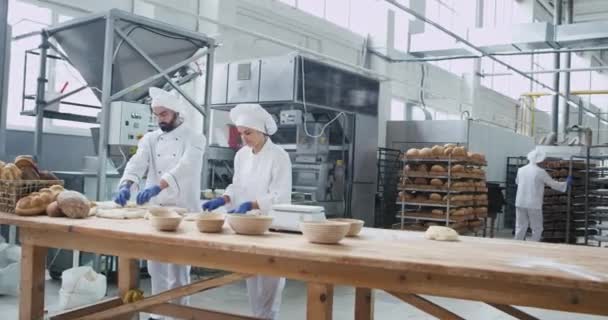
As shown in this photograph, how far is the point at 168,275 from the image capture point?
3.29 metres

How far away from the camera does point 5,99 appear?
174 inches

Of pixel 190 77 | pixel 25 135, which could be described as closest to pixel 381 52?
pixel 190 77

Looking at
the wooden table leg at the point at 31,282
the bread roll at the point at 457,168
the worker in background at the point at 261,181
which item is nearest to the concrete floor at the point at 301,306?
the worker in background at the point at 261,181

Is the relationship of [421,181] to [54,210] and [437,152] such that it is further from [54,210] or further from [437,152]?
[54,210]

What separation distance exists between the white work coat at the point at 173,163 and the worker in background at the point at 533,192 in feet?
18.0

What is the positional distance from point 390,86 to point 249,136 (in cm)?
762

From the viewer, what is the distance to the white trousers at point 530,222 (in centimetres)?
Result: 763

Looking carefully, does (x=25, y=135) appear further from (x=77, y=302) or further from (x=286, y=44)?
(x=286, y=44)

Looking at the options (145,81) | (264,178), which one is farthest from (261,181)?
(145,81)

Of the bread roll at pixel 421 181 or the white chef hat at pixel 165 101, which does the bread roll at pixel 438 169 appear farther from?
the white chef hat at pixel 165 101

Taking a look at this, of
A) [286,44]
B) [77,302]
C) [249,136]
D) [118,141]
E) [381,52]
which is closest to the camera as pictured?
[249,136]

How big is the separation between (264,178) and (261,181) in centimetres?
3

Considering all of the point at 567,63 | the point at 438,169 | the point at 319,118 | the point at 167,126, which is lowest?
the point at 438,169

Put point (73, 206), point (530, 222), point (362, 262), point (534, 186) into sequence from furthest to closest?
point (530, 222) < point (534, 186) < point (73, 206) < point (362, 262)
